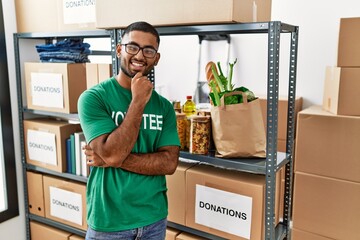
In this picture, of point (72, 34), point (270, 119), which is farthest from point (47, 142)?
point (270, 119)

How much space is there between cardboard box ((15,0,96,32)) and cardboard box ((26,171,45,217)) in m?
0.99

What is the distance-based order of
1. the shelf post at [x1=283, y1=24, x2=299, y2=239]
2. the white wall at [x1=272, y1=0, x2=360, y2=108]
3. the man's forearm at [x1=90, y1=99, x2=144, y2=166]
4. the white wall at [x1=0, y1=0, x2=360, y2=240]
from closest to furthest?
the man's forearm at [x1=90, y1=99, x2=144, y2=166] → the shelf post at [x1=283, y1=24, x2=299, y2=239] → the white wall at [x1=0, y1=0, x2=360, y2=240] → the white wall at [x1=272, y1=0, x2=360, y2=108]

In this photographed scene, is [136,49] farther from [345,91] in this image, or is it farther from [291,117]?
[345,91]

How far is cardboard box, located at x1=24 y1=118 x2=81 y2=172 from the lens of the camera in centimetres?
224

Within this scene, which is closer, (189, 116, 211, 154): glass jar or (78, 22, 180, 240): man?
(78, 22, 180, 240): man

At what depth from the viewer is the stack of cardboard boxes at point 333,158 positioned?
202 centimetres

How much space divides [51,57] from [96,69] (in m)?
0.42

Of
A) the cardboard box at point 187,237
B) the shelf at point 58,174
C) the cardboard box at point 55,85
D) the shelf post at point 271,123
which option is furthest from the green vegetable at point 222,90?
the shelf at point 58,174

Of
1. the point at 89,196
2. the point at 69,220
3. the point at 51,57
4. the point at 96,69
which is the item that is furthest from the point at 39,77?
the point at 89,196

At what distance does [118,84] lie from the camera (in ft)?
4.76

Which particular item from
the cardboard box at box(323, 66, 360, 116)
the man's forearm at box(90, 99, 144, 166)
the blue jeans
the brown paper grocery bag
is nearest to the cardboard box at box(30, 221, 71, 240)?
the blue jeans

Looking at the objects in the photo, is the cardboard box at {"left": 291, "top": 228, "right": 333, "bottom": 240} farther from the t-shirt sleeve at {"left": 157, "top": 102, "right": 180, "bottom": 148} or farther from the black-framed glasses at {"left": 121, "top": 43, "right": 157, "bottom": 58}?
the black-framed glasses at {"left": 121, "top": 43, "right": 157, "bottom": 58}

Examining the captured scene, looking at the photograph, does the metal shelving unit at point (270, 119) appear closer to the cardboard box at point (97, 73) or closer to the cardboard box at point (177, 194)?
the cardboard box at point (177, 194)

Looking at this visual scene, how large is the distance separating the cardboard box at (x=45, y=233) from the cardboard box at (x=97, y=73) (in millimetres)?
1001
